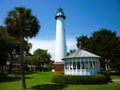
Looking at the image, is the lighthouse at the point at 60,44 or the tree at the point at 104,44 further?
the lighthouse at the point at 60,44

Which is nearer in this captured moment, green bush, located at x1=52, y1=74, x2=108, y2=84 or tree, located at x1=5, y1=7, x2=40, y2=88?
tree, located at x1=5, y1=7, x2=40, y2=88

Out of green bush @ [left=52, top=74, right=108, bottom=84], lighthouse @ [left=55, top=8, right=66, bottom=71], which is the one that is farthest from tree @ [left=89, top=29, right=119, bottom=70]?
green bush @ [left=52, top=74, right=108, bottom=84]

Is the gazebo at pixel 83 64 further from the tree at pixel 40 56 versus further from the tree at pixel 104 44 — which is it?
the tree at pixel 40 56

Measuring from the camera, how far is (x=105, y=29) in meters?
50.6

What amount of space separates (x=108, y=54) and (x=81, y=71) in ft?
56.8

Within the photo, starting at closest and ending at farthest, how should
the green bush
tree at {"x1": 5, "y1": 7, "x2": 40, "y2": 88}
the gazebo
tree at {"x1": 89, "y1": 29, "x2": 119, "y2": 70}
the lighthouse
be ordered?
1. tree at {"x1": 5, "y1": 7, "x2": 40, "y2": 88}
2. the green bush
3. the gazebo
4. tree at {"x1": 89, "y1": 29, "x2": 119, "y2": 70}
5. the lighthouse

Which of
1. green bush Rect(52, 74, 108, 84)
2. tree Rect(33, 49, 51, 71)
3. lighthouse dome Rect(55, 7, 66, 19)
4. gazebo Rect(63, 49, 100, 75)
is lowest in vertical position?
green bush Rect(52, 74, 108, 84)

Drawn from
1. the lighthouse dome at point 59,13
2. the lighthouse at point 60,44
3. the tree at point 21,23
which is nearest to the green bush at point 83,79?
the tree at point 21,23

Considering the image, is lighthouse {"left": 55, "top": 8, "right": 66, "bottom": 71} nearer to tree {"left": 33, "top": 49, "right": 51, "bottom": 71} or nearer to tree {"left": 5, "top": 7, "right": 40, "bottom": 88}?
tree {"left": 5, "top": 7, "right": 40, "bottom": 88}

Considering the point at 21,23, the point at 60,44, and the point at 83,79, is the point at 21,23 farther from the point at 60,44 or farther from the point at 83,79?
the point at 60,44

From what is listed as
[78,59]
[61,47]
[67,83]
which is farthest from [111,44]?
[67,83]

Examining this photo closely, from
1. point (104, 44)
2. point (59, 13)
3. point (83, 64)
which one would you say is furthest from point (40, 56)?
point (83, 64)

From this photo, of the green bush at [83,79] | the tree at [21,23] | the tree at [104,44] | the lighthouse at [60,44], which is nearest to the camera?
the tree at [21,23]

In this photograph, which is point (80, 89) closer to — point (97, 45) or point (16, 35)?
point (16, 35)
